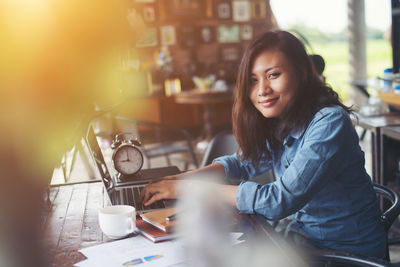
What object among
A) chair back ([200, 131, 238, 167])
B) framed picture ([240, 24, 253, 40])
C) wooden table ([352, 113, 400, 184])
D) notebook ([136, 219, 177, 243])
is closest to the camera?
notebook ([136, 219, 177, 243])

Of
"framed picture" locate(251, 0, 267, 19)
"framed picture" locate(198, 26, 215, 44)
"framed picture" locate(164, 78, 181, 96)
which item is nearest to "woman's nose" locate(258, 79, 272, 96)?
"framed picture" locate(164, 78, 181, 96)

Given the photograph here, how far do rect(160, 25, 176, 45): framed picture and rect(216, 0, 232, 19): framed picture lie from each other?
2.84 feet

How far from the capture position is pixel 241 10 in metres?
7.67

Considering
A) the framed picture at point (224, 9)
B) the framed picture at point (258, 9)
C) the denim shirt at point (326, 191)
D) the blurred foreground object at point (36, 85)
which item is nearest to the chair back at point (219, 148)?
the denim shirt at point (326, 191)

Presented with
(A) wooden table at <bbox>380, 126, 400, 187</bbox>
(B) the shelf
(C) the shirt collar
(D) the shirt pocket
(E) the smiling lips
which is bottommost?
(A) wooden table at <bbox>380, 126, 400, 187</bbox>

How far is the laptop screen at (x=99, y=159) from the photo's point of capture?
1572 mm

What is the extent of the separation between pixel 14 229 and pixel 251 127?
4.41 ft

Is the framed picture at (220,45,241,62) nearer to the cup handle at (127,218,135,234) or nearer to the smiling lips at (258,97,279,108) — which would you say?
the smiling lips at (258,97,279,108)

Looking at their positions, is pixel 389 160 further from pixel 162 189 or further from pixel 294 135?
pixel 162 189

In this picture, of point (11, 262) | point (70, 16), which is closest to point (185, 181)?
point (70, 16)

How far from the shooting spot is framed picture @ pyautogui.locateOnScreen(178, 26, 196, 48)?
739 centimetres

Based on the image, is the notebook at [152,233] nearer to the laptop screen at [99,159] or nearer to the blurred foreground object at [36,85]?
the laptop screen at [99,159]

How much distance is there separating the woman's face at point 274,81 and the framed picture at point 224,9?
6.34 m

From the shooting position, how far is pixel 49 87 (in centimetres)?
53
